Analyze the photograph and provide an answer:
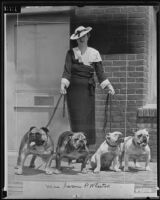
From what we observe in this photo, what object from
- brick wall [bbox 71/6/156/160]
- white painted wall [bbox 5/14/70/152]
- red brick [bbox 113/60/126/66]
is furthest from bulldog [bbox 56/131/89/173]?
red brick [bbox 113/60/126/66]

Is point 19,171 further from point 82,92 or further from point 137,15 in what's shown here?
point 137,15

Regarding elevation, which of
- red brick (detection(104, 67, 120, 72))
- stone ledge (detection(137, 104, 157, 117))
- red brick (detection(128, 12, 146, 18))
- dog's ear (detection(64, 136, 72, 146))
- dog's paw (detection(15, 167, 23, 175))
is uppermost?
red brick (detection(128, 12, 146, 18))

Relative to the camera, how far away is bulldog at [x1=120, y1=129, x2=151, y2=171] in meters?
5.80

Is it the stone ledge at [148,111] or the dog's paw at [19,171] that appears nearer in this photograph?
the stone ledge at [148,111]

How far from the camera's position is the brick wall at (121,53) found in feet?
18.8

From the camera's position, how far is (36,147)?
5891 mm

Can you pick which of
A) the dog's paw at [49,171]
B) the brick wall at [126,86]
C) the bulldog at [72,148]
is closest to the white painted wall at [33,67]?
the bulldog at [72,148]

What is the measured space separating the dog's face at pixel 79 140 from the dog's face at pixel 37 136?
371mm

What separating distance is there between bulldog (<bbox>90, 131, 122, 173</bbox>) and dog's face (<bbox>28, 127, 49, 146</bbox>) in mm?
704

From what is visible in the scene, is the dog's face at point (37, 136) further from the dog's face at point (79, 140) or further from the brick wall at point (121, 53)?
the brick wall at point (121, 53)

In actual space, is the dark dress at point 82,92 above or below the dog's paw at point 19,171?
above

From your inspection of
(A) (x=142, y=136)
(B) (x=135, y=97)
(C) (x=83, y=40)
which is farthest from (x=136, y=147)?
(C) (x=83, y=40)

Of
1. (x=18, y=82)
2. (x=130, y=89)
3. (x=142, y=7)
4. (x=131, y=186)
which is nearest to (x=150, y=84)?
(x=130, y=89)

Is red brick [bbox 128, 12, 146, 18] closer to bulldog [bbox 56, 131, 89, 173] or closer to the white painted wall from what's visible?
the white painted wall
